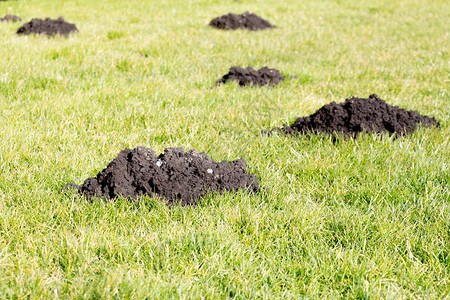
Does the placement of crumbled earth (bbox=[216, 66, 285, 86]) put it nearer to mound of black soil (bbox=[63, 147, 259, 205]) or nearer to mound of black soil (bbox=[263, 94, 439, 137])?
mound of black soil (bbox=[263, 94, 439, 137])

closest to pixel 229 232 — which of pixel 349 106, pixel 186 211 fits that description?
pixel 186 211

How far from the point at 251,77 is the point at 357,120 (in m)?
2.19

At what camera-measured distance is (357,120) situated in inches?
176

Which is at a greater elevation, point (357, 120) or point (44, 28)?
point (44, 28)

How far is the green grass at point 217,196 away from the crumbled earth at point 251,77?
23cm

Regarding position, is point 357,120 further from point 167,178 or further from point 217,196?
point 167,178

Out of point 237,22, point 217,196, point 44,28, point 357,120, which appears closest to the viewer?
point 217,196

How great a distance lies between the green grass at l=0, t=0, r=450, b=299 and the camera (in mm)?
2436

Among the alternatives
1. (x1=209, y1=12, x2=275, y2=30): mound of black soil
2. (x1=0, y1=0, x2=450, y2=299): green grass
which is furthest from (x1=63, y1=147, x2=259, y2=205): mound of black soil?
(x1=209, y1=12, x2=275, y2=30): mound of black soil

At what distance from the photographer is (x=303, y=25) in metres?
12.0

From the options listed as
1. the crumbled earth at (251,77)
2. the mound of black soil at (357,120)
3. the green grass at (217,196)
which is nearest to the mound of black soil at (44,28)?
the green grass at (217,196)

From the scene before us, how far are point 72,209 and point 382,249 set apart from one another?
7.22 ft

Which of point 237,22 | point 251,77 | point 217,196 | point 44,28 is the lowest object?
point 217,196

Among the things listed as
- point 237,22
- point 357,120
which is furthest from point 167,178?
point 237,22
